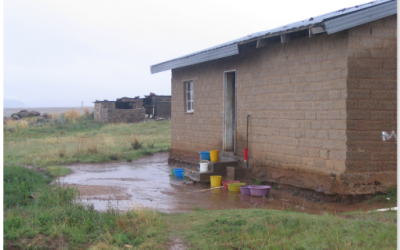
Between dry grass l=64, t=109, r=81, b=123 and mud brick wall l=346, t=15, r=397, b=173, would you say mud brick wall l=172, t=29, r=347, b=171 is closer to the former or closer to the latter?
mud brick wall l=346, t=15, r=397, b=173

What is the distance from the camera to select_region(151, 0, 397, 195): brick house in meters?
8.27

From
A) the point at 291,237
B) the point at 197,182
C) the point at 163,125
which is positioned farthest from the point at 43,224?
the point at 163,125

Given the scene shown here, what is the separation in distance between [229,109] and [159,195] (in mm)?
3593

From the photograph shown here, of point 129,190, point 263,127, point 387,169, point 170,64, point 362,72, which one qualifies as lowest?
point 129,190

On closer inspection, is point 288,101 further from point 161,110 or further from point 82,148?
point 161,110

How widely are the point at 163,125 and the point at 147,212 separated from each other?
23.4 m

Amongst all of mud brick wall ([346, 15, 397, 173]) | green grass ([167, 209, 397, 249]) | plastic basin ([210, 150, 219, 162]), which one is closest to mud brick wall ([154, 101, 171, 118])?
plastic basin ([210, 150, 219, 162])

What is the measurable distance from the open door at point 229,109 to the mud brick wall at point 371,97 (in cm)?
435

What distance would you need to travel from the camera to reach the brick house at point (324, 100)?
8273 mm

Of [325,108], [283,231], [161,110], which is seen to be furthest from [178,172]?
[161,110]

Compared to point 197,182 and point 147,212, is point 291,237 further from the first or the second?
point 197,182

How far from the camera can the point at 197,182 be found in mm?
11422

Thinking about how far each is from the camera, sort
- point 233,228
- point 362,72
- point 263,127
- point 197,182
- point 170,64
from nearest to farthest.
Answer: point 233,228, point 362,72, point 263,127, point 197,182, point 170,64

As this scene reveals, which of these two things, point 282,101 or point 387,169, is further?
point 282,101
